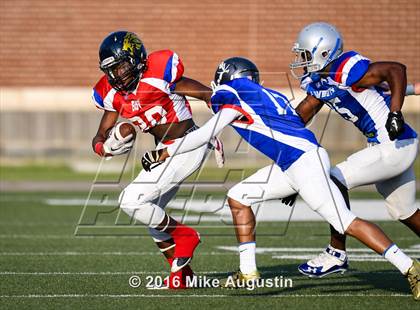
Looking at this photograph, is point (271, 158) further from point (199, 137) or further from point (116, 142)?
point (116, 142)

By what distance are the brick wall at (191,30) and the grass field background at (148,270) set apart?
8.52 meters

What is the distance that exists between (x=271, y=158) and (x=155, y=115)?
103 centimetres

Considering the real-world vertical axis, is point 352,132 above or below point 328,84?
below

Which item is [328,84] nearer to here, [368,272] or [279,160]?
[279,160]

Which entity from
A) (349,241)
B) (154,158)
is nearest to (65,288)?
(154,158)

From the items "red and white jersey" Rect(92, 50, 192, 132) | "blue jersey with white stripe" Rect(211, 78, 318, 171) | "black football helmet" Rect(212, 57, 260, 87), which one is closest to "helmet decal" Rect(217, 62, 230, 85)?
"black football helmet" Rect(212, 57, 260, 87)

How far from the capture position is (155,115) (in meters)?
6.92

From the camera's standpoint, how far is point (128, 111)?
22.8ft

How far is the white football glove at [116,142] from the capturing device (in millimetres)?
6695

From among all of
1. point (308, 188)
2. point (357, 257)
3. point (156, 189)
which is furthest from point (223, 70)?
point (357, 257)

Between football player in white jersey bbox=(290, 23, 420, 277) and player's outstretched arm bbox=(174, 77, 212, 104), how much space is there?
70cm

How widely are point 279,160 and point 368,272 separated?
1803 millimetres

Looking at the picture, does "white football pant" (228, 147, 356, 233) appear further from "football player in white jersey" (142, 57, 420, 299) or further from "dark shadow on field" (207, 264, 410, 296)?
"dark shadow on field" (207, 264, 410, 296)

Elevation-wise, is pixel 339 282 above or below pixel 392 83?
below
